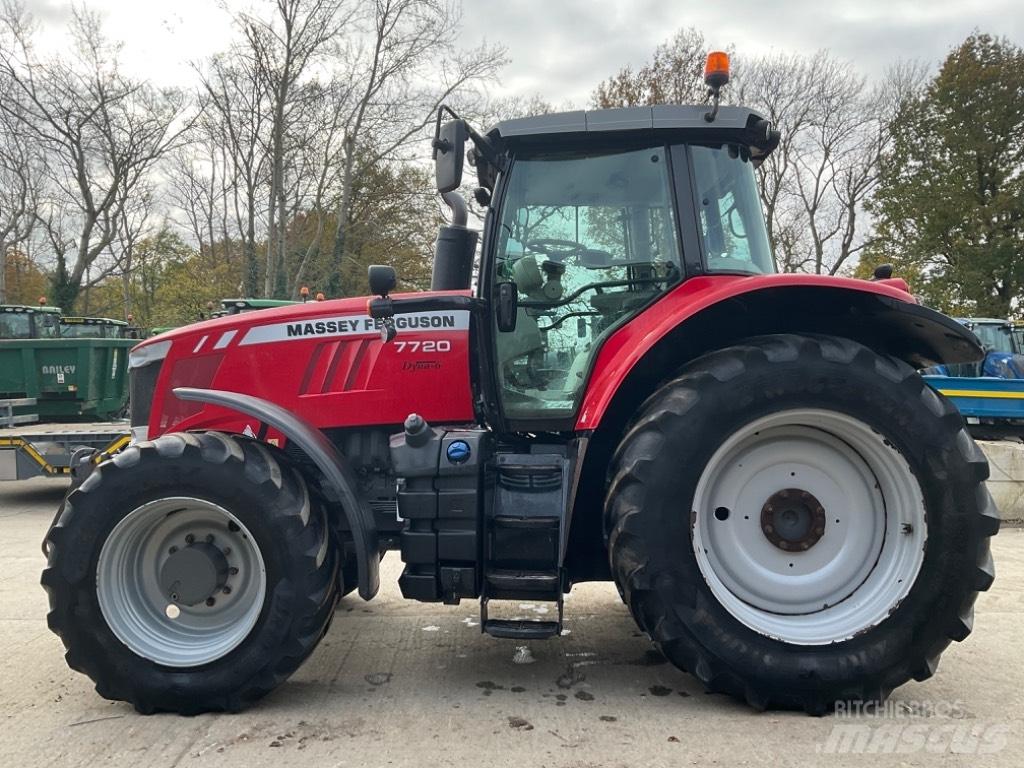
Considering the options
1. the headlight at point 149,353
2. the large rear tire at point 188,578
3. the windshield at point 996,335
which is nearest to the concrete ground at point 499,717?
the large rear tire at point 188,578

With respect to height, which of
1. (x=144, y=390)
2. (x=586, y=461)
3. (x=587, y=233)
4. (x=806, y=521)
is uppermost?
(x=587, y=233)

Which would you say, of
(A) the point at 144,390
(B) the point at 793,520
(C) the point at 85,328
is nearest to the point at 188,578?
(A) the point at 144,390

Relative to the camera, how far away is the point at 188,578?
9.87 ft

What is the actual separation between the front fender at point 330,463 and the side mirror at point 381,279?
2.15 feet

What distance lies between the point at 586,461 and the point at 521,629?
765 millimetres

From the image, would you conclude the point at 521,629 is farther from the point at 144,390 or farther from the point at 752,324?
the point at 144,390

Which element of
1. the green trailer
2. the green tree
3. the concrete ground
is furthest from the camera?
the green tree

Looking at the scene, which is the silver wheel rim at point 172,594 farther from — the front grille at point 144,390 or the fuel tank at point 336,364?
the front grille at point 144,390

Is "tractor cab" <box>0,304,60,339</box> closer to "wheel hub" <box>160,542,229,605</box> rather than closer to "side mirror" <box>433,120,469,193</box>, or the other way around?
"wheel hub" <box>160,542,229,605</box>

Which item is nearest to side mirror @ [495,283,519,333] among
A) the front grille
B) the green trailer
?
the front grille

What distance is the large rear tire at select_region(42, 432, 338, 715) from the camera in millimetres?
2850

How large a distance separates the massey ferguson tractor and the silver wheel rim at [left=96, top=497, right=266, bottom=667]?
10 mm

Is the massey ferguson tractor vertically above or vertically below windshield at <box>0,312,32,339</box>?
below

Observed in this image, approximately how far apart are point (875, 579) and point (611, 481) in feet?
3.57
